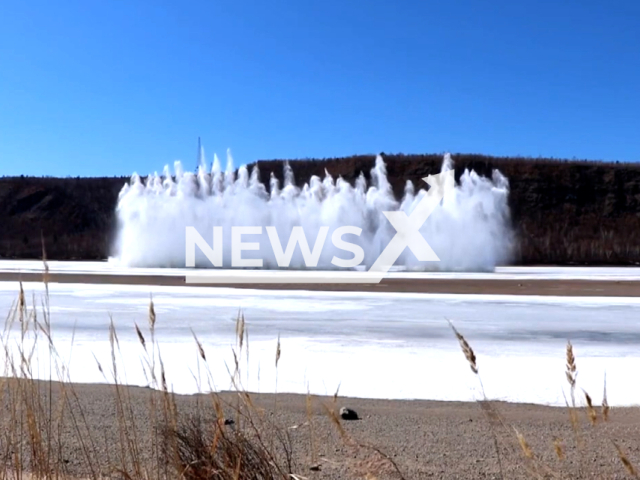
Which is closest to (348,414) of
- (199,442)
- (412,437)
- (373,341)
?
(412,437)

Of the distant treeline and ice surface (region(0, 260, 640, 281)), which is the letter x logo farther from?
the distant treeline

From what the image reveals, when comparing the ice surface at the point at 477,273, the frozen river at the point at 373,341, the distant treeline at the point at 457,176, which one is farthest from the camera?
the distant treeline at the point at 457,176

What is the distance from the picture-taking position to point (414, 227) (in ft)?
140

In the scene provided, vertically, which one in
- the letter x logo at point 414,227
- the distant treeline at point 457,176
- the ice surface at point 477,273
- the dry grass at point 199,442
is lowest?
the ice surface at point 477,273

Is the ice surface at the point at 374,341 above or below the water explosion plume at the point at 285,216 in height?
below

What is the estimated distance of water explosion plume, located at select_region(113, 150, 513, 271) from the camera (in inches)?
1548

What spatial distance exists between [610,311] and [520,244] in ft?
167

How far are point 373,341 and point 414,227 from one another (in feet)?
106

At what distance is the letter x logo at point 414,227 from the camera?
134 ft

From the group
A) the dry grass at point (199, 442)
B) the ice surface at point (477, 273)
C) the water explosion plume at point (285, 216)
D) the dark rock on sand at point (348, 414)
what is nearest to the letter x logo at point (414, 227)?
the water explosion plume at point (285, 216)

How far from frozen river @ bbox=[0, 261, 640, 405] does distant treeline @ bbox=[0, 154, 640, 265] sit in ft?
178

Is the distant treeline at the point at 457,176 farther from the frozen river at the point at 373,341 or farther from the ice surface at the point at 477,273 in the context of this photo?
the frozen river at the point at 373,341

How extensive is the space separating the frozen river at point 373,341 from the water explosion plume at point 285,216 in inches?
792

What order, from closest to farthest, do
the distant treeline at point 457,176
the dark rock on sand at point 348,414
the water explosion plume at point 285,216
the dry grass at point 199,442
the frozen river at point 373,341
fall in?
the dry grass at point 199,442, the dark rock on sand at point 348,414, the frozen river at point 373,341, the water explosion plume at point 285,216, the distant treeline at point 457,176
